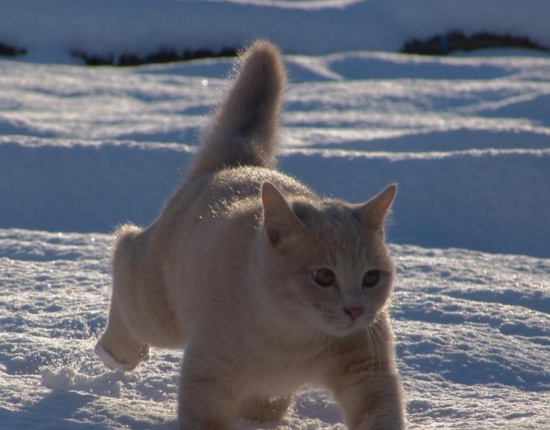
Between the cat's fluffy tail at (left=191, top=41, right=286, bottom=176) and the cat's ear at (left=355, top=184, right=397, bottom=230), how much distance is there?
81 centimetres

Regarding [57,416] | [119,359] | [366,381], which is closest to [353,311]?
[366,381]

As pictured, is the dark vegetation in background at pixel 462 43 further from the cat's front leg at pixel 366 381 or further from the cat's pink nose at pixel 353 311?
the cat's pink nose at pixel 353 311

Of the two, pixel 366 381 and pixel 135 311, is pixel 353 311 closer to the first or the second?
pixel 366 381

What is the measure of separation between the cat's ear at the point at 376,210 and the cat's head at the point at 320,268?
25 mm

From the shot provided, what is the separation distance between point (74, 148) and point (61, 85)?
358 centimetres

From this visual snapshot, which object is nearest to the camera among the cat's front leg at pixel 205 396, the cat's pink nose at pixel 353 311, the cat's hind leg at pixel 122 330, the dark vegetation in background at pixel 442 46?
the cat's pink nose at pixel 353 311

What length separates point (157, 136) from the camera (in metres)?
6.73

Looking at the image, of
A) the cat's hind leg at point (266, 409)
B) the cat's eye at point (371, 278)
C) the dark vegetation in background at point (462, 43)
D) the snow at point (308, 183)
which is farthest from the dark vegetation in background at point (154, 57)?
the cat's eye at point (371, 278)

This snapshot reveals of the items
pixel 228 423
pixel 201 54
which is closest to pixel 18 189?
pixel 228 423

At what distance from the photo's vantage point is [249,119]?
11.3ft

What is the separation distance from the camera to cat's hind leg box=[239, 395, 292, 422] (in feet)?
9.27

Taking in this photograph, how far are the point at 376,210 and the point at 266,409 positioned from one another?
28.7 inches

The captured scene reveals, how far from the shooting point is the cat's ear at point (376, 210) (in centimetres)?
255

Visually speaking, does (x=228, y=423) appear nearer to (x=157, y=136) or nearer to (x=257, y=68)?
(x=257, y=68)
